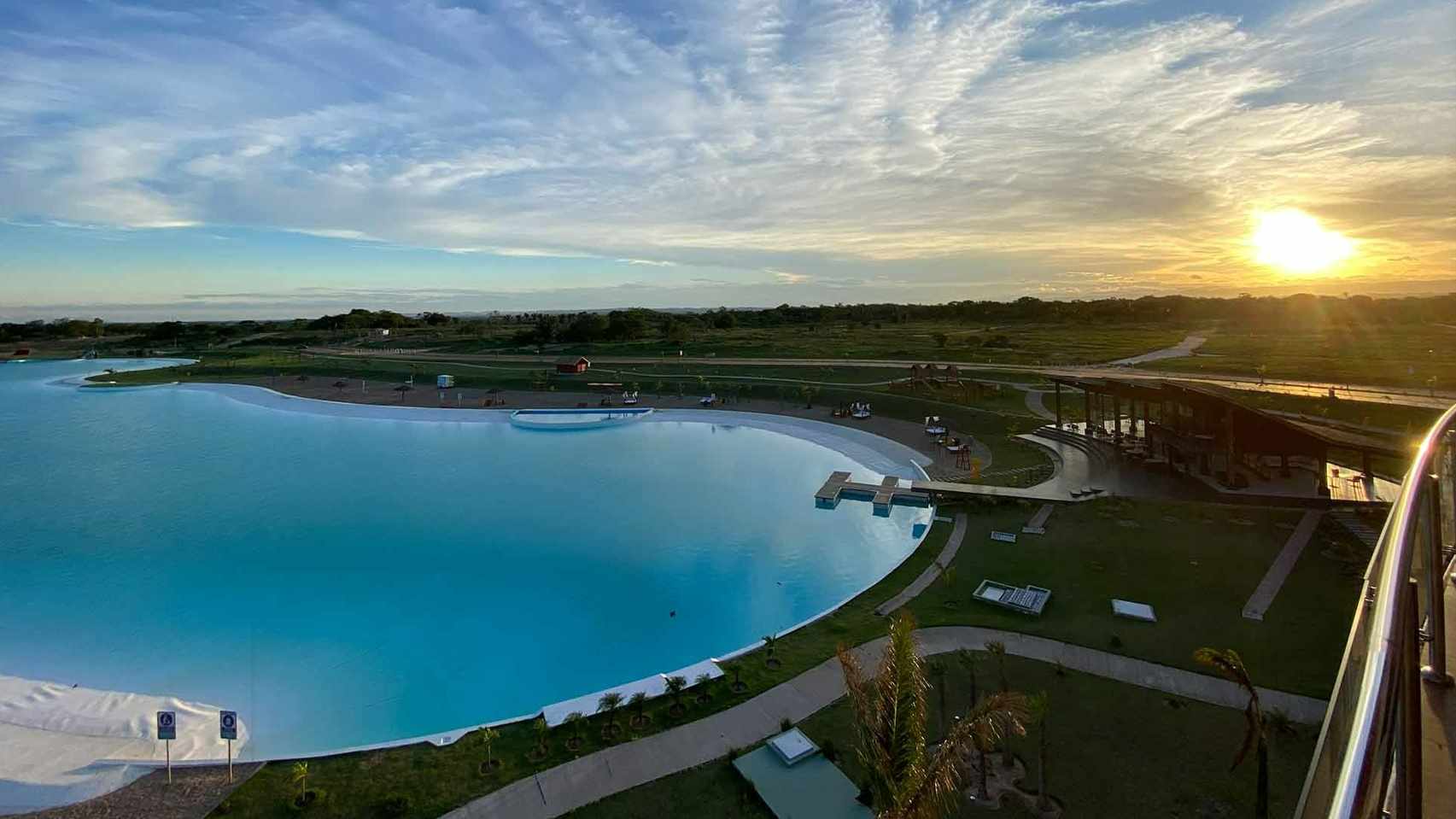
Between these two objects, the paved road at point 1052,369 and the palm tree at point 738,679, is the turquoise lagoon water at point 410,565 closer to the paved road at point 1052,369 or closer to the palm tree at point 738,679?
the palm tree at point 738,679

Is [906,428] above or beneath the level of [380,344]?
beneath

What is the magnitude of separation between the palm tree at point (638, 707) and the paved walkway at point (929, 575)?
6.82 metres

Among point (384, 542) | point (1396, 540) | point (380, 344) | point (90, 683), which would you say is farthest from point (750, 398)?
point (380, 344)

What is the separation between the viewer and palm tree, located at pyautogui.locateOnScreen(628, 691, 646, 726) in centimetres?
1368

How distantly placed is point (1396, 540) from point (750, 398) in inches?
1877

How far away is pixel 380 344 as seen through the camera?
101438 millimetres

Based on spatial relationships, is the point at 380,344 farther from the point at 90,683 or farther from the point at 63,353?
the point at 90,683

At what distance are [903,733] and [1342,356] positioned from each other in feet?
205

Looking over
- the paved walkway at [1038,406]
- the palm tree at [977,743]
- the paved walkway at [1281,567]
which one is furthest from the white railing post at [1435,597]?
the paved walkway at [1038,406]

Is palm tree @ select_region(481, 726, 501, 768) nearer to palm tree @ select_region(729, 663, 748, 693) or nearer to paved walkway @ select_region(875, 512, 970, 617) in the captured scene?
palm tree @ select_region(729, 663, 748, 693)

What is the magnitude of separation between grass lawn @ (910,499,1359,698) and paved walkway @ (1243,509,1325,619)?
0.54 feet

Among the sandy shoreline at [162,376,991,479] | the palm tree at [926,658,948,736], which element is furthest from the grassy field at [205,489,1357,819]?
the sandy shoreline at [162,376,991,479]

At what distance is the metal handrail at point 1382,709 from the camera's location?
2.01 meters

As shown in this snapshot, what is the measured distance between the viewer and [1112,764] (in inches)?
459
